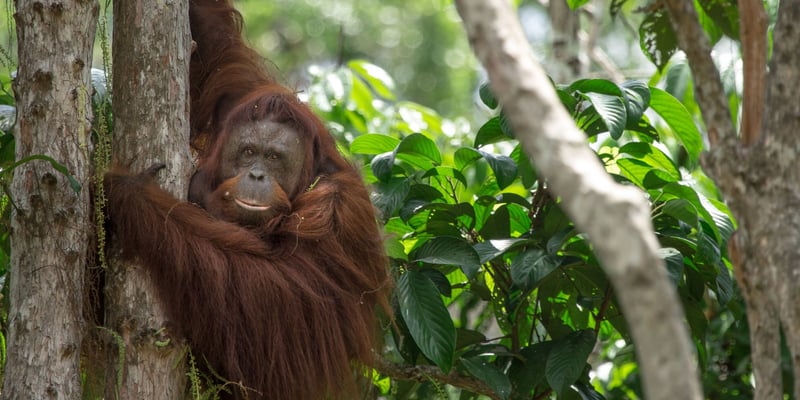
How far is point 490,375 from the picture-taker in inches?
144

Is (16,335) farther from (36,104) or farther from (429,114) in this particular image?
(429,114)

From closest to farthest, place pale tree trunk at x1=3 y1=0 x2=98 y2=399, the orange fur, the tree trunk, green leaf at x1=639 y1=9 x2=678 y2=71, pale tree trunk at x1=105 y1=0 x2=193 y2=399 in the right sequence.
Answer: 1. pale tree trunk at x1=3 y1=0 x2=98 y2=399
2. pale tree trunk at x1=105 y1=0 x2=193 y2=399
3. the orange fur
4. green leaf at x1=639 y1=9 x2=678 y2=71
5. the tree trunk

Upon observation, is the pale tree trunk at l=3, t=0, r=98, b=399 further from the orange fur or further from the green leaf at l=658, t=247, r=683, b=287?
the green leaf at l=658, t=247, r=683, b=287

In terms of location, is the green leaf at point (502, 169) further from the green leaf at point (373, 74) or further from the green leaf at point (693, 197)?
the green leaf at point (373, 74)

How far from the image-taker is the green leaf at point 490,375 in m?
3.62

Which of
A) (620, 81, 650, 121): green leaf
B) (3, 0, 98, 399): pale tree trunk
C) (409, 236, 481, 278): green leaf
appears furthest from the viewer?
(620, 81, 650, 121): green leaf

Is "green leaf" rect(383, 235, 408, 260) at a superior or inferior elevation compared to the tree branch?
inferior

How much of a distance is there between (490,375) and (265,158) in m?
1.13

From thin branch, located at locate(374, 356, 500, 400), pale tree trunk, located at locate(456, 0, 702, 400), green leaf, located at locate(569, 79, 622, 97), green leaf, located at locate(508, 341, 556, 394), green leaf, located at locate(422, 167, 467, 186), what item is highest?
pale tree trunk, located at locate(456, 0, 702, 400)

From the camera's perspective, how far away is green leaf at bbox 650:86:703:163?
388 centimetres

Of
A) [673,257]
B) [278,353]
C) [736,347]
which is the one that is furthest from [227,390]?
[736,347]

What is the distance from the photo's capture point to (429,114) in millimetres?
6031

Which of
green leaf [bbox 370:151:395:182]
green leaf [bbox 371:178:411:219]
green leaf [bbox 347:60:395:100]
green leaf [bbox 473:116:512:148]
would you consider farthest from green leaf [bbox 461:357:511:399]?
green leaf [bbox 347:60:395:100]

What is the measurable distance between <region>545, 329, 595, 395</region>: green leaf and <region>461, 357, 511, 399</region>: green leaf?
16 centimetres
